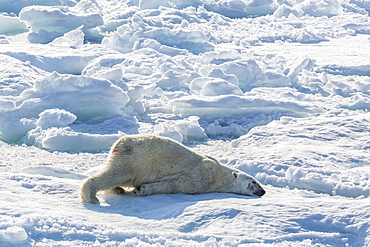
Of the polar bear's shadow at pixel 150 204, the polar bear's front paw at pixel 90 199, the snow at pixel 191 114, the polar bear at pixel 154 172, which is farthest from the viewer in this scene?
the polar bear at pixel 154 172

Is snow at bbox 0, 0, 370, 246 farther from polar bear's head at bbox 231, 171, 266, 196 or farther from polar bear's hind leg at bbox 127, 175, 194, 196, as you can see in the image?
polar bear's head at bbox 231, 171, 266, 196

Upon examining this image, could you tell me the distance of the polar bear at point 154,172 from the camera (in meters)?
4.36

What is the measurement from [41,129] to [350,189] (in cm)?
378

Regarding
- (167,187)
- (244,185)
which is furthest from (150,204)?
(244,185)

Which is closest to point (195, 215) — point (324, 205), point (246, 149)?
point (324, 205)

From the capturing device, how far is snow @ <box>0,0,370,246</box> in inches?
148

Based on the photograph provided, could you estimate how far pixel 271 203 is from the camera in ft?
13.4

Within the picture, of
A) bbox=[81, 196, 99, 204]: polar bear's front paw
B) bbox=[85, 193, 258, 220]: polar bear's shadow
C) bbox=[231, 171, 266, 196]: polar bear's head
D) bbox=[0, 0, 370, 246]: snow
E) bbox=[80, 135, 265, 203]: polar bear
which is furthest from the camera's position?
bbox=[231, 171, 266, 196]: polar bear's head

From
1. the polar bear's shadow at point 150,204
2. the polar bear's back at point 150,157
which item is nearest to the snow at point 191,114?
the polar bear's shadow at point 150,204

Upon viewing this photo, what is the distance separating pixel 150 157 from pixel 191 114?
13.6 ft

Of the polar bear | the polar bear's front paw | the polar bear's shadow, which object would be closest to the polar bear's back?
the polar bear

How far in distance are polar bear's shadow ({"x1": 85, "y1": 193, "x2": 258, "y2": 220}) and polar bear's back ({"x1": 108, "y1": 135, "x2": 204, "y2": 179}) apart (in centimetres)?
21

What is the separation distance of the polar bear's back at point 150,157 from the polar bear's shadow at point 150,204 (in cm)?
21

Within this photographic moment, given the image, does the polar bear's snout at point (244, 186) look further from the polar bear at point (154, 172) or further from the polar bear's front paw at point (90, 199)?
the polar bear's front paw at point (90, 199)
